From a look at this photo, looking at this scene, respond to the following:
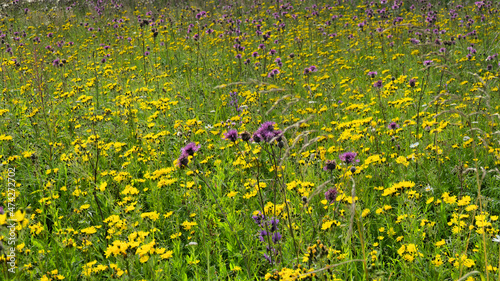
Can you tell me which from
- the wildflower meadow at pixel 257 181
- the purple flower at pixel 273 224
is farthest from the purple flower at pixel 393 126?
the purple flower at pixel 273 224

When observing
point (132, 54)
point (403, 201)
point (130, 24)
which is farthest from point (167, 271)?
point (130, 24)

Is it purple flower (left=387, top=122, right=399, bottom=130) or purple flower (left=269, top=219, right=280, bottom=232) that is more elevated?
purple flower (left=387, top=122, right=399, bottom=130)

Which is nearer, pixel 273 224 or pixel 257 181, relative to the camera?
pixel 257 181

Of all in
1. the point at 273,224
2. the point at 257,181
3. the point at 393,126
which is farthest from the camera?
the point at 393,126

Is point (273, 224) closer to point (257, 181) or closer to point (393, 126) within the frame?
point (257, 181)

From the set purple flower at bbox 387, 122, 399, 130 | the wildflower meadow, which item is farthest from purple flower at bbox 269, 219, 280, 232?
purple flower at bbox 387, 122, 399, 130

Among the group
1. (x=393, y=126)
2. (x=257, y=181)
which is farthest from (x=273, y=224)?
(x=393, y=126)

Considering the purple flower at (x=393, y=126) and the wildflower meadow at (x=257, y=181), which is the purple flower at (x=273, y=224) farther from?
the purple flower at (x=393, y=126)

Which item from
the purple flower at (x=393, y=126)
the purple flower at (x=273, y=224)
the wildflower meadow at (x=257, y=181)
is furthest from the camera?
the purple flower at (x=393, y=126)

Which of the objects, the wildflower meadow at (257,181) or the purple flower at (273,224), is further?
the purple flower at (273,224)

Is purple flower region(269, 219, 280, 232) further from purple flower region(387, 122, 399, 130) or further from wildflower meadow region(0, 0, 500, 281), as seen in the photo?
purple flower region(387, 122, 399, 130)

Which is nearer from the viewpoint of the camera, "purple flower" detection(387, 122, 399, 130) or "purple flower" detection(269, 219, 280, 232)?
"purple flower" detection(269, 219, 280, 232)

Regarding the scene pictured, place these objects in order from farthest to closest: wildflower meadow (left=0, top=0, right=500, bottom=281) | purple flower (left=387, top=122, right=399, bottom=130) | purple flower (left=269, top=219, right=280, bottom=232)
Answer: purple flower (left=387, top=122, right=399, bottom=130), purple flower (left=269, top=219, right=280, bottom=232), wildflower meadow (left=0, top=0, right=500, bottom=281)

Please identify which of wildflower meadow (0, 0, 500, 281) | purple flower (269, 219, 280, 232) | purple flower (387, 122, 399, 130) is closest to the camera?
wildflower meadow (0, 0, 500, 281)
